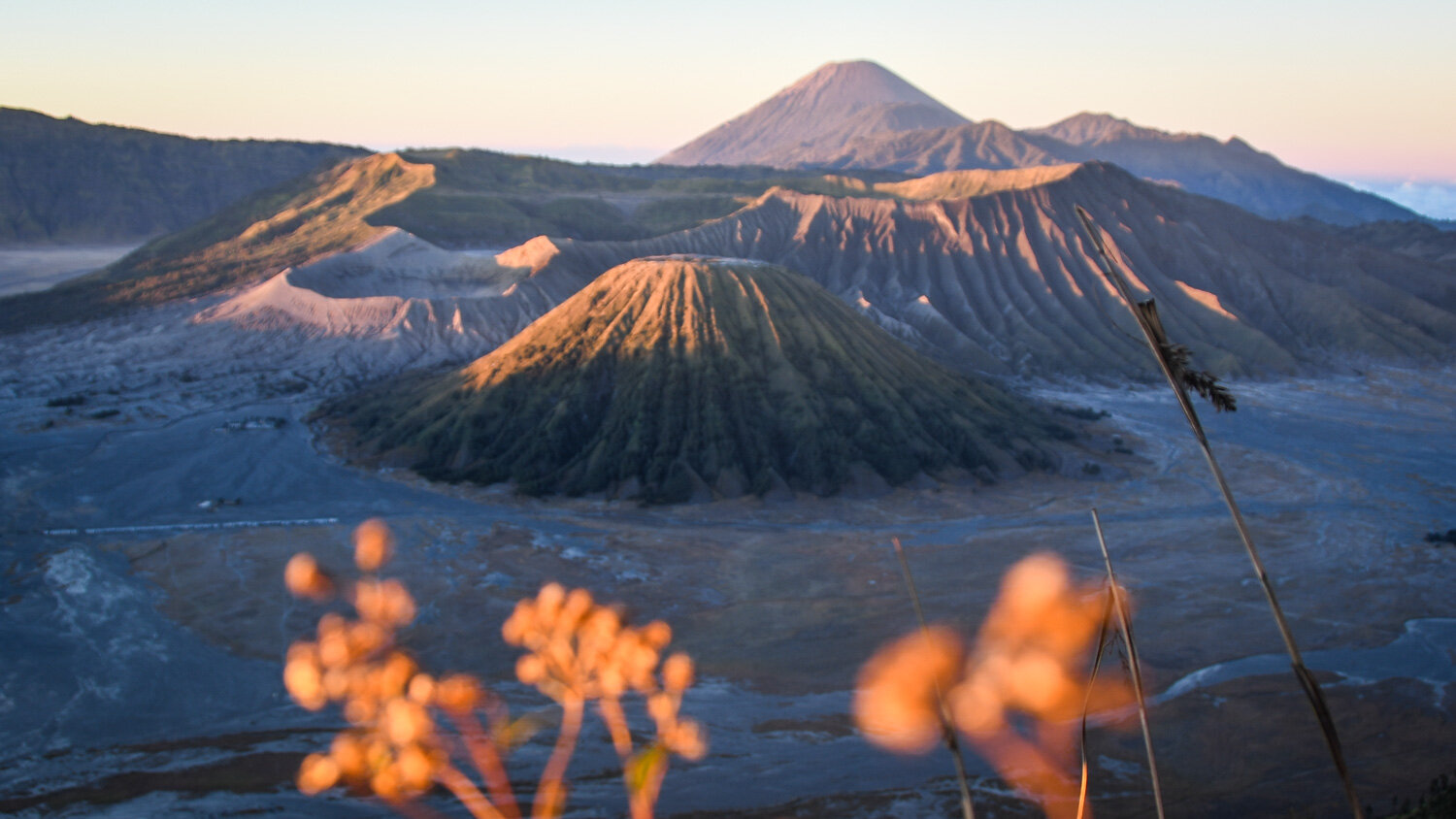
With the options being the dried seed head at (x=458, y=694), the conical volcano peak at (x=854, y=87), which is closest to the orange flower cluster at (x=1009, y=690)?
the dried seed head at (x=458, y=694)

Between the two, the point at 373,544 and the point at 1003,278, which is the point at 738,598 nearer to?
the point at 373,544

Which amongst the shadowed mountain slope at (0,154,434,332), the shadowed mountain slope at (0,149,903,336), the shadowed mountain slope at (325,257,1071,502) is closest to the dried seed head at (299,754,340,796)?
the shadowed mountain slope at (325,257,1071,502)

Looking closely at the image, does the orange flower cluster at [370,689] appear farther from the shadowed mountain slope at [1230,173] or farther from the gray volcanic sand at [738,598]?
the shadowed mountain slope at [1230,173]

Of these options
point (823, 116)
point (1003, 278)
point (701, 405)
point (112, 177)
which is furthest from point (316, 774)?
point (823, 116)

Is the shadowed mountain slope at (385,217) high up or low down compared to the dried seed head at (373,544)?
up

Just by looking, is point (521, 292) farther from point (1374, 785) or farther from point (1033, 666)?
point (1374, 785)

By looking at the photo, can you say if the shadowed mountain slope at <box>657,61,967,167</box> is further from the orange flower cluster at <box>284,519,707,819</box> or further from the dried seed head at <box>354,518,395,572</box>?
the orange flower cluster at <box>284,519,707,819</box>

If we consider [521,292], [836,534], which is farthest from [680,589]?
[521,292]
